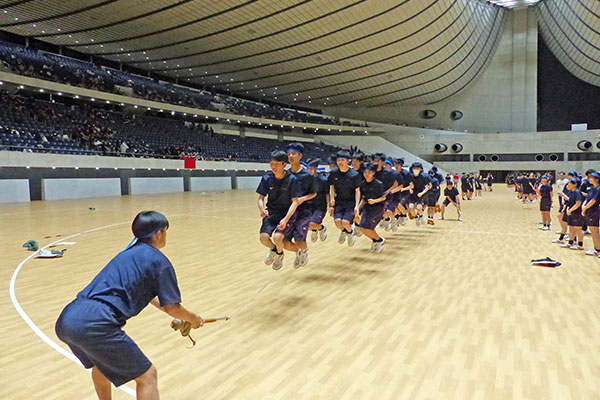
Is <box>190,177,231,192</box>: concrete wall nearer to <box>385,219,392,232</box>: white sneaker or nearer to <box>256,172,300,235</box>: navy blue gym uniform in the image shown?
<box>385,219,392,232</box>: white sneaker

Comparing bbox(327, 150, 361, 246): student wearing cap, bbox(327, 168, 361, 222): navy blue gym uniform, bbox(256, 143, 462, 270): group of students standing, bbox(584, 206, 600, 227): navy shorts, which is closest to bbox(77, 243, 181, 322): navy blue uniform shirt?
bbox(256, 143, 462, 270): group of students standing

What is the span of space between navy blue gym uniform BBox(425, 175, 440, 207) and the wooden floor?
4274mm

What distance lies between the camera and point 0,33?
3180cm

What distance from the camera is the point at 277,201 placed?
20.5ft

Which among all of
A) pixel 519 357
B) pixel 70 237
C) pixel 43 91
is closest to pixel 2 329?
pixel 519 357

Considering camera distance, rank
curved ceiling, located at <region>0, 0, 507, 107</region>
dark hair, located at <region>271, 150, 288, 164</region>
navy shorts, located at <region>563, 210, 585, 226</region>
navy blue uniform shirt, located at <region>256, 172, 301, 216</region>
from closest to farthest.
Answer: dark hair, located at <region>271, 150, 288, 164</region> → navy blue uniform shirt, located at <region>256, 172, 301, 216</region> → navy shorts, located at <region>563, 210, 585, 226</region> → curved ceiling, located at <region>0, 0, 507, 107</region>

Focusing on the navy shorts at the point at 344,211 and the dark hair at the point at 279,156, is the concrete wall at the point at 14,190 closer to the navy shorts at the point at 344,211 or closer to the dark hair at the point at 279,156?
the navy shorts at the point at 344,211

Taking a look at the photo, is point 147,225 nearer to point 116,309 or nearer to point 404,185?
point 116,309

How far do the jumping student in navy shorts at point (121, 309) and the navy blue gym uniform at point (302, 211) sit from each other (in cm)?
386

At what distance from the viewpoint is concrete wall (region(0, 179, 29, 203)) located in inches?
948

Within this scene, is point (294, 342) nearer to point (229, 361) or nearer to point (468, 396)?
point (229, 361)

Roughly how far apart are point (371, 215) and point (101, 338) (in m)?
6.62

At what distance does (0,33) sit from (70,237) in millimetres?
30696

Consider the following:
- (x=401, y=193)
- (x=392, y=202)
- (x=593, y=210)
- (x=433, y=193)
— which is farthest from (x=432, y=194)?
(x=593, y=210)
